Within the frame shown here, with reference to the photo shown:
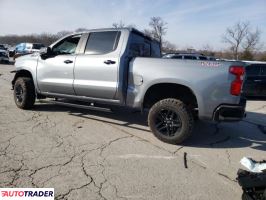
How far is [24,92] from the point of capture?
22.1 ft

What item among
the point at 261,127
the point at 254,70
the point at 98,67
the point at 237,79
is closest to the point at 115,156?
the point at 98,67

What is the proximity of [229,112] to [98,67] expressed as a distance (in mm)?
2540

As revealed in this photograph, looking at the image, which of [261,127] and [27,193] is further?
[261,127]

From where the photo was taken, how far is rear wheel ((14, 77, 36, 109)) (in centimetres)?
674

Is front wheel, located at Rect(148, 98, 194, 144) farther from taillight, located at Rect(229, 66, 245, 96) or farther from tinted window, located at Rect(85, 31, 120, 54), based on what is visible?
tinted window, located at Rect(85, 31, 120, 54)

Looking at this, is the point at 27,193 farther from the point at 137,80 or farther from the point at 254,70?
the point at 254,70

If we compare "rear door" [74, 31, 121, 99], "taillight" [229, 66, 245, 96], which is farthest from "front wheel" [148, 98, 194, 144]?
"rear door" [74, 31, 121, 99]

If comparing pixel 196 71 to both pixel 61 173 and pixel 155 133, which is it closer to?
pixel 155 133

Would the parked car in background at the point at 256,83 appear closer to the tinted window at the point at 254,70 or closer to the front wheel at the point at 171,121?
the tinted window at the point at 254,70

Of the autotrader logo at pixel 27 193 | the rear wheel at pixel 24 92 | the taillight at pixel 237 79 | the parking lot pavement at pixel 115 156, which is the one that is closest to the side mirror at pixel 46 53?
the rear wheel at pixel 24 92

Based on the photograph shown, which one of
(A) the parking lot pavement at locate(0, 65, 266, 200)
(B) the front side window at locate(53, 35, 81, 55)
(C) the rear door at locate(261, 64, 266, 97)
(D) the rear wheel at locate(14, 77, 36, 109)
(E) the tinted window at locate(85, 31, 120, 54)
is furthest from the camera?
(C) the rear door at locate(261, 64, 266, 97)

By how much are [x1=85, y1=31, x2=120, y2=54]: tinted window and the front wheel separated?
1.51 m

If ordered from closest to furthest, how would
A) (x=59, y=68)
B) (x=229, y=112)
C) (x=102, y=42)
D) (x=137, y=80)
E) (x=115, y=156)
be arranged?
(x=115, y=156), (x=229, y=112), (x=137, y=80), (x=102, y=42), (x=59, y=68)

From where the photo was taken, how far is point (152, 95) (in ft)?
18.1
